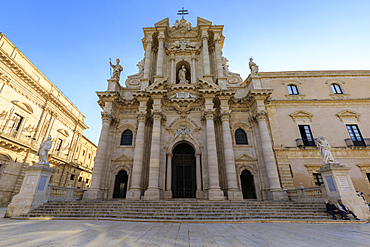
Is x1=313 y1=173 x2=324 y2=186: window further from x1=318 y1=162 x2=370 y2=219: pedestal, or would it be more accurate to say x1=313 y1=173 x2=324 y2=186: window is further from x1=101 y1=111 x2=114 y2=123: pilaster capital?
x1=101 y1=111 x2=114 y2=123: pilaster capital

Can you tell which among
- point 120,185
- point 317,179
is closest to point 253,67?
point 317,179

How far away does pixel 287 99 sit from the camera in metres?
19.4

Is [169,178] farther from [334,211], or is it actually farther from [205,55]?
[205,55]

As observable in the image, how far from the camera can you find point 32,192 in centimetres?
999

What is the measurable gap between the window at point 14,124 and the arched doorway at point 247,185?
934 inches

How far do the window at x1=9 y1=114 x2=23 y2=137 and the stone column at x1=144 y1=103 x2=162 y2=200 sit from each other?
15.3m

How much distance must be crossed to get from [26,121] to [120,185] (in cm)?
1411

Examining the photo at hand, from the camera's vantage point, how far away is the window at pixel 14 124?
18292mm

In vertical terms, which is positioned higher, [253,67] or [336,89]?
[253,67]

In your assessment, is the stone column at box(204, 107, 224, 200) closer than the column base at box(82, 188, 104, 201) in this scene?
Yes

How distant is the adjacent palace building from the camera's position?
1762 cm

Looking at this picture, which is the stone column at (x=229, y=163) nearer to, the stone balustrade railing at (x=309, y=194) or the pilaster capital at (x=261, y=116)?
the pilaster capital at (x=261, y=116)

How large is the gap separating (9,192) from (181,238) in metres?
22.2

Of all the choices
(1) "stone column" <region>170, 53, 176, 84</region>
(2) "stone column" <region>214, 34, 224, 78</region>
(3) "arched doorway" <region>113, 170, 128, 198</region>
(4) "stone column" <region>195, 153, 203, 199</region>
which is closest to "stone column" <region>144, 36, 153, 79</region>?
(1) "stone column" <region>170, 53, 176, 84</region>
